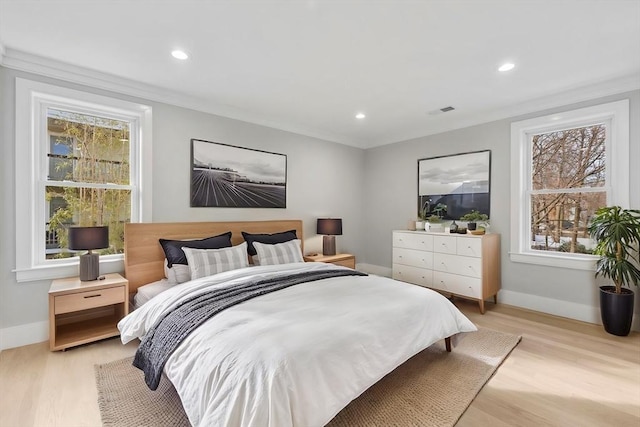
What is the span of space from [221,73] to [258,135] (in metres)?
1.30

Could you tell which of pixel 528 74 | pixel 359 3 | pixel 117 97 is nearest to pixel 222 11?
pixel 359 3

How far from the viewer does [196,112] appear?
3586 mm

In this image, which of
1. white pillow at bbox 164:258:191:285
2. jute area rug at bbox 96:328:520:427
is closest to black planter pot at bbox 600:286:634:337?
jute area rug at bbox 96:328:520:427

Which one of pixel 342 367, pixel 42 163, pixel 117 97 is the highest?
pixel 117 97

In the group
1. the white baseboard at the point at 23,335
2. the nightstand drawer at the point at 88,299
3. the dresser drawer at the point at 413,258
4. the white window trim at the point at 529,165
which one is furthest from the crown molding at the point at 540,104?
the white baseboard at the point at 23,335

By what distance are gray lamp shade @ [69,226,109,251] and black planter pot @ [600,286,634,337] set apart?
4808 millimetres

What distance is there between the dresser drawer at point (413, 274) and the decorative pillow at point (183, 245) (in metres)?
2.51

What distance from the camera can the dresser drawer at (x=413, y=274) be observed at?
414 centimetres

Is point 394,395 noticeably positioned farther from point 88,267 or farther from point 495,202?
point 495,202

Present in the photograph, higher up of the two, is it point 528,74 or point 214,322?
point 528,74

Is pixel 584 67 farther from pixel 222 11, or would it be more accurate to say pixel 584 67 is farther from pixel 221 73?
pixel 221 73

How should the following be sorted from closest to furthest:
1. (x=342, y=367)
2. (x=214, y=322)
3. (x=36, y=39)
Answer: (x=342, y=367), (x=214, y=322), (x=36, y=39)

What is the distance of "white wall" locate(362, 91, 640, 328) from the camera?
3.30m

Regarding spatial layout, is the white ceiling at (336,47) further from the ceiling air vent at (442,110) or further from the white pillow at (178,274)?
the white pillow at (178,274)
